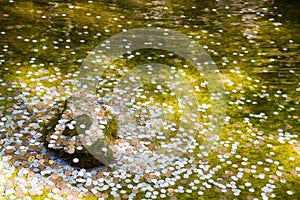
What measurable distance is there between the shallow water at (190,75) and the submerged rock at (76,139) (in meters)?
0.10

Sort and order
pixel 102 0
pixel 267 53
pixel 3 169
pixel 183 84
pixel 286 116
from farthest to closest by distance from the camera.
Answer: pixel 102 0, pixel 267 53, pixel 183 84, pixel 286 116, pixel 3 169

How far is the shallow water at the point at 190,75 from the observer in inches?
192

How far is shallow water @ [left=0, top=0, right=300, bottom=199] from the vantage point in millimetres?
4871

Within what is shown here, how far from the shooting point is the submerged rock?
5.11 metres

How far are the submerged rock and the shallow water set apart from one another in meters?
0.10

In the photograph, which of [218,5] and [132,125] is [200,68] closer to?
[132,125]

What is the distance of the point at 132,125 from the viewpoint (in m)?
5.73

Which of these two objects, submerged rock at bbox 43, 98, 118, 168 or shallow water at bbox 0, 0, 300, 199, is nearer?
shallow water at bbox 0, 0, 300, 199

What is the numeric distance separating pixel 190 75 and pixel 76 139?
86.7 inches

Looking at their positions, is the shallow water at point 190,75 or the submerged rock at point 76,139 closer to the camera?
the shallow water at point 190,75

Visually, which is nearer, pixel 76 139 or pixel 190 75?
pixel 76 139

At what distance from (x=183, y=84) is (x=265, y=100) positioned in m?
1.12

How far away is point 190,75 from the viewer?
22.2ft

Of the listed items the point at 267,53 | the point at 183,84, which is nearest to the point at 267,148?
the point at 183,84
